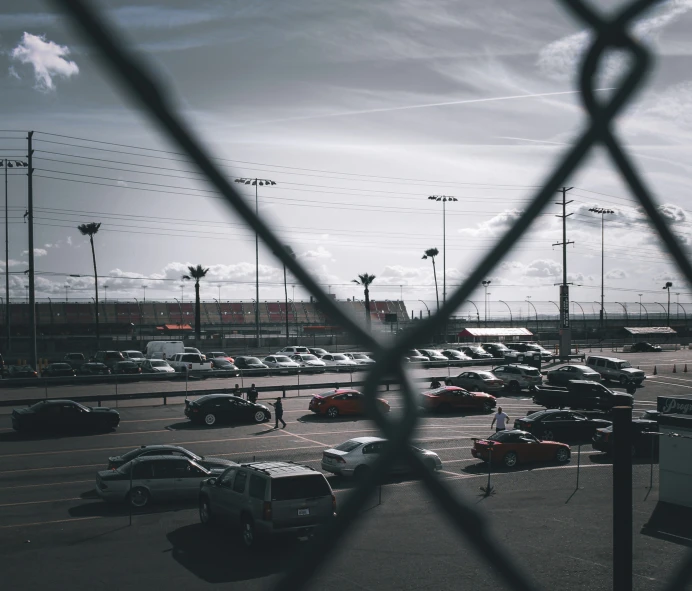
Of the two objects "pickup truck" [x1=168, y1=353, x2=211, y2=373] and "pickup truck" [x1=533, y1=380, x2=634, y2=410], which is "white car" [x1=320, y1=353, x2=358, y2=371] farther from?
"pickup truck" [x1=533, y1=380, x2=634, y2=410]

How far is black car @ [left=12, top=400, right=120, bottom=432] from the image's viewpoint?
26234 mm

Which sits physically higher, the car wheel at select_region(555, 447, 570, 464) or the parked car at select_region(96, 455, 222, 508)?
the parked car at select_region(96, 455, 222, 508)

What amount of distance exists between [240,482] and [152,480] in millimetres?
3293

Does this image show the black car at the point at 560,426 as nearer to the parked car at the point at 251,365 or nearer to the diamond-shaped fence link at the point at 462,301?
the diamond-shaped fence link at the point at 462,301

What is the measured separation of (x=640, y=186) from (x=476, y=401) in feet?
107

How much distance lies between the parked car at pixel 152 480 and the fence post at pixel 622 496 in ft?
44.5

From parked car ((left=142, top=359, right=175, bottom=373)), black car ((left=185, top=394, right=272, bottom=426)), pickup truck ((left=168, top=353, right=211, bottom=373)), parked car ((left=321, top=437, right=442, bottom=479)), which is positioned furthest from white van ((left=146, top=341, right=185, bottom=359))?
parked car ((left=321, top=437, right=442, bottom=479))

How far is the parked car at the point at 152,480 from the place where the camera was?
54.2 ft

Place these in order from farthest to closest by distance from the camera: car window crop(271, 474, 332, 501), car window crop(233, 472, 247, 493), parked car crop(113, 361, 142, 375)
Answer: parked car crop(113, 361, 142, 375) → car window crop(233, 472, 247, 493) → car window crop(271, 474, 332, 501)

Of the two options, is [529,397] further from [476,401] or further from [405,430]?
[405,430]

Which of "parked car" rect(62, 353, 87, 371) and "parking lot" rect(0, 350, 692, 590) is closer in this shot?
"parking lot" rect(0, 350, 692, 590)

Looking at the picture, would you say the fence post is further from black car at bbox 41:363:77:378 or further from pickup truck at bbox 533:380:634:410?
black car at bbox 41:363:77:378

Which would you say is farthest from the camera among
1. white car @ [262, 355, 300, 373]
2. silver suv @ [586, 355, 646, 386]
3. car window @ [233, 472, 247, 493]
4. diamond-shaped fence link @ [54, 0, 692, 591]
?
white car @ [262, 355, 300, 373]

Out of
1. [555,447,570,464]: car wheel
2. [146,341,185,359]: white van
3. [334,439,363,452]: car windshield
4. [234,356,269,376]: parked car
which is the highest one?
[146,341,185,359]: white van
